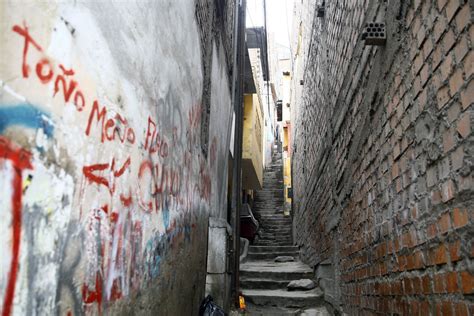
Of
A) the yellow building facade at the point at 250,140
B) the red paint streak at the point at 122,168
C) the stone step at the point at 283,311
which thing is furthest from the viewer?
the yellow building facade at the point at 250,140

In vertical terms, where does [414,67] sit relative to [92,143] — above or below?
above

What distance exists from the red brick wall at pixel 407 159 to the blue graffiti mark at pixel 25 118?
4.99 ft

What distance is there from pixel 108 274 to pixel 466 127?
1673mm

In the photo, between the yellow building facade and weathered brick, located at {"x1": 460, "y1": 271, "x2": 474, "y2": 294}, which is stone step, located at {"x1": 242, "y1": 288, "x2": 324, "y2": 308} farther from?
weathered brick, located at {"x1": 460, "y1": 271, "x2": 474, "y2": 294}

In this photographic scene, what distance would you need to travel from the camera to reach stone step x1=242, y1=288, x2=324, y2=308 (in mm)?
5660

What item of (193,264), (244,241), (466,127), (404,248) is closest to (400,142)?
(404,248)

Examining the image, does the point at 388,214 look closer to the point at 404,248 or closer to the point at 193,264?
the point at 404,248

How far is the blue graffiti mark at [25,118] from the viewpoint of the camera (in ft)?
3.87

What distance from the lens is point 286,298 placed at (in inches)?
229

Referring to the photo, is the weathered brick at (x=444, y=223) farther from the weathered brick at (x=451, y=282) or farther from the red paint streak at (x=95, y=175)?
the red paint streak at (x=95, y=175)

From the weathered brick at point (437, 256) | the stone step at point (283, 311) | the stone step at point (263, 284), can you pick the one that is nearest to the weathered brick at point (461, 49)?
the weathered brick at point (437, 256)

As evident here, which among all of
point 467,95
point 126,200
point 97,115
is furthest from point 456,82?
point 126,200

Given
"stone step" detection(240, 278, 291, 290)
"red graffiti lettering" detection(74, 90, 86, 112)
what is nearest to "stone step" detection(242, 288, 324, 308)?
"stone step" detection(240, 278, 291, 290)

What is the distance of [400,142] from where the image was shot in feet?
7.32
